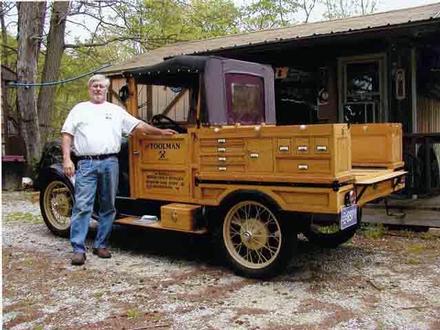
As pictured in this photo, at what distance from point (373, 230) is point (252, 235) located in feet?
8.77

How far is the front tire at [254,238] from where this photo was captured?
13.5ft

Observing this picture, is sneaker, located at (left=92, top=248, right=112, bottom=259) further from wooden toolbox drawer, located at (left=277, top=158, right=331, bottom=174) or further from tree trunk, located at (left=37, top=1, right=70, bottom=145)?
tree trunk, located at (left=37, top=1, right=70, bottom=145)

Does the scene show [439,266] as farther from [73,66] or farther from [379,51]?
[73,66]

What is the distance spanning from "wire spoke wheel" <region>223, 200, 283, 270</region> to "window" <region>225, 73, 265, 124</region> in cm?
101

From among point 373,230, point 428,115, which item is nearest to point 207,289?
point 373,230

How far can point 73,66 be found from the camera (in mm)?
21953

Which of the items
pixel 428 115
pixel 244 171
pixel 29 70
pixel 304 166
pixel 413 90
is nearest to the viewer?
pixel 304 166

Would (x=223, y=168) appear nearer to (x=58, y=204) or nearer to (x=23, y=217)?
(x=58, y=204)

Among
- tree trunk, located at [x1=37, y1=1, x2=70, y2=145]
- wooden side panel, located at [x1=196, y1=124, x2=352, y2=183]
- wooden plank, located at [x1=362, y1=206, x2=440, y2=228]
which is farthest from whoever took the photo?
tree trunk, located at [x1=37, y1=1, x2=70, y2=145]

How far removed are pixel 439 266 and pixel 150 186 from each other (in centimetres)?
288

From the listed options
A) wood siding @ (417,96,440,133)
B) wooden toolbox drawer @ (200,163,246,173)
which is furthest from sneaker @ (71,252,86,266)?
wood siding @ (417,96,440,133)

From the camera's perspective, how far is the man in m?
4.85

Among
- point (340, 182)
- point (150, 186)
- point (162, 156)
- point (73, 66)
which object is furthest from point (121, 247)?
point (73, 66)

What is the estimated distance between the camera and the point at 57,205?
19.7 feet
